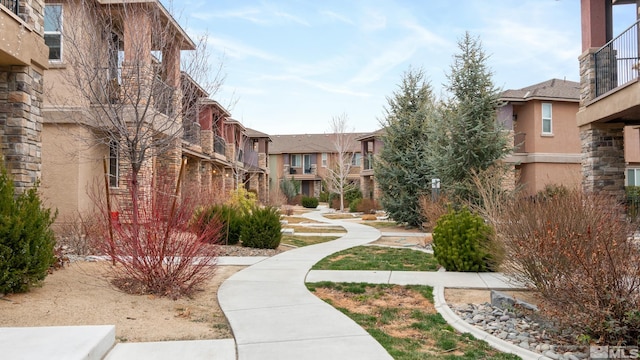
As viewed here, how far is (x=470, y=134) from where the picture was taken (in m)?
17.2

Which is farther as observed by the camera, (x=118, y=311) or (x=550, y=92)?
(x=550, y=92)

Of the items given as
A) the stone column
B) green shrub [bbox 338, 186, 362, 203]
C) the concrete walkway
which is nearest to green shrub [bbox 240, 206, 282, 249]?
the concrete walkway

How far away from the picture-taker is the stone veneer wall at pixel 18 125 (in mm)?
8500

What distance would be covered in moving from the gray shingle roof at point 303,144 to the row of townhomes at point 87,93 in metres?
33.5

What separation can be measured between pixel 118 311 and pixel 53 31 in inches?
461

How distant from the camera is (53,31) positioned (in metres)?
14.4

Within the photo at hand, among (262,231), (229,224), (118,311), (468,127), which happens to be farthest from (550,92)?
(118,311)

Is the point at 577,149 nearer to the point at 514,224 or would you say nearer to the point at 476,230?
the point at 476,230

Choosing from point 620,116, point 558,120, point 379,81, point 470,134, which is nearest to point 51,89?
point 470,134

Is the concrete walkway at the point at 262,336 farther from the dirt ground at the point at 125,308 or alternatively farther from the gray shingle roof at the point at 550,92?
the gray shingle roof at the point at 550,92

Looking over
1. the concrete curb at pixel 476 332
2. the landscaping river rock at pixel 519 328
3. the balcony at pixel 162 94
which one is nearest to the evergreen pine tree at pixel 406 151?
the balcony at pixel 162 94

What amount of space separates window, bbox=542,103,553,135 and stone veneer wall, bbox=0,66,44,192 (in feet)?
80.7

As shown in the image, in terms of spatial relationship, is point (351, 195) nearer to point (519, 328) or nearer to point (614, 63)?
point (614, 63)

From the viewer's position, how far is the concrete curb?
184 inches
